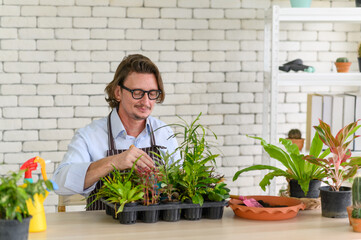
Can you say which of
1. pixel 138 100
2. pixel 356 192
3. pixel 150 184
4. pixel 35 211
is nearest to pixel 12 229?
pixel 35 211

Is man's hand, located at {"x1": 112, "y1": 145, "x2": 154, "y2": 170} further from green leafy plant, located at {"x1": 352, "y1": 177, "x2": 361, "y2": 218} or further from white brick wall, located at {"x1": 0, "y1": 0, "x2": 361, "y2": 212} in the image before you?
white brick wall, located at {"x1": 0, "y1": 0, "x2": 361, "y2": 212}

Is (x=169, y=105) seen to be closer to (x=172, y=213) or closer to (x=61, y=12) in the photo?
(x=61, y=12)

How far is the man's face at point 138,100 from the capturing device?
316cm

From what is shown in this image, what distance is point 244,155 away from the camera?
188 inches

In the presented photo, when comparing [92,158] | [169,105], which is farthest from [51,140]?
[92,158]

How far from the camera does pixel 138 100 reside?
3.15m

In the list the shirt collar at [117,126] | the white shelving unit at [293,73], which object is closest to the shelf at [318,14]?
the white shelving unit at [293,73]

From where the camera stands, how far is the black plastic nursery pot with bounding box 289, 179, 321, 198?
285 centimetres

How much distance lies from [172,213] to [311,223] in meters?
0.62

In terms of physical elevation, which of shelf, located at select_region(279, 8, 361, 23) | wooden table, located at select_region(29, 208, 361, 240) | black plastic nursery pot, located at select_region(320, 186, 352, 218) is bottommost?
wooden table, located at select_region(29, 208, 361, 240)

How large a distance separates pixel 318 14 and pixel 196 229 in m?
2.44

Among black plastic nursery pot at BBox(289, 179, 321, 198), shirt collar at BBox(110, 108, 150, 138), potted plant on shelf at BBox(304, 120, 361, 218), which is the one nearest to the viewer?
potted plant on shelf at BBox(304, 120, 361, 218)

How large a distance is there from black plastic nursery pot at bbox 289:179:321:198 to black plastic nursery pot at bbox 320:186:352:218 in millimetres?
128

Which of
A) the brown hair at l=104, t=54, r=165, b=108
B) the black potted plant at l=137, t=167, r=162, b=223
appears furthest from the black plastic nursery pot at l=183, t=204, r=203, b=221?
the brown hair at l=104, t=54, r=165, b=108
